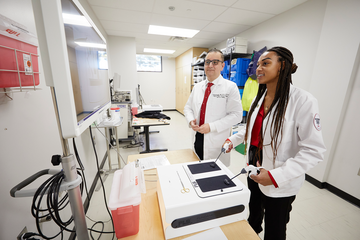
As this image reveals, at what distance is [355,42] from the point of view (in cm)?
178

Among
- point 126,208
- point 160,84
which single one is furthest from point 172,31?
point 126,208

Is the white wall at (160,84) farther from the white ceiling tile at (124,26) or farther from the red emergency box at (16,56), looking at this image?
the red emergency box at (16,56)

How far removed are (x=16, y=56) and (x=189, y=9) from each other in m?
2.68

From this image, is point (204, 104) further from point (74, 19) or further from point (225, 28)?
point (225, 28)

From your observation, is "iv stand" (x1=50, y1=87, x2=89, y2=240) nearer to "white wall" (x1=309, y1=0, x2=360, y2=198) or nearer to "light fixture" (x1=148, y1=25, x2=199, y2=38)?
"white wall" (x1=309, y1=0, x2=360, y2=198)

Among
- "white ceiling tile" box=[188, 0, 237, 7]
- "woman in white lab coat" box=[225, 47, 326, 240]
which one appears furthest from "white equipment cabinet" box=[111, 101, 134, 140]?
"woman in white lab coat" box=[225, 47, 326, 240]

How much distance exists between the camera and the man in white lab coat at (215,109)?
1.61 metres

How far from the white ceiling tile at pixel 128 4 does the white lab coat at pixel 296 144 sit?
257 centimetres

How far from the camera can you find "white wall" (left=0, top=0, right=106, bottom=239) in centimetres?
74

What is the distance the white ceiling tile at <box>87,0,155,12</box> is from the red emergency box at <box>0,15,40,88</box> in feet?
7.35

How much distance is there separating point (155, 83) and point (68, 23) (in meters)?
7.01

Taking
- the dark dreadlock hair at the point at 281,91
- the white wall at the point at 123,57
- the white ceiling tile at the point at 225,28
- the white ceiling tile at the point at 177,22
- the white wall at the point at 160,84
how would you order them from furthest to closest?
the white wall at the point at 160,84
the white wall at the point at 123,57
the white ceiling tile at the point at 225,28
the white ceiling tile at the point at 177,22
the dark dreadlock hair at the point at 281,91

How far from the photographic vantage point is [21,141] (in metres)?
0.85

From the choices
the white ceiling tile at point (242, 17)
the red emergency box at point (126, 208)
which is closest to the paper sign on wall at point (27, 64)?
the red emergency box at point (126, 208)
